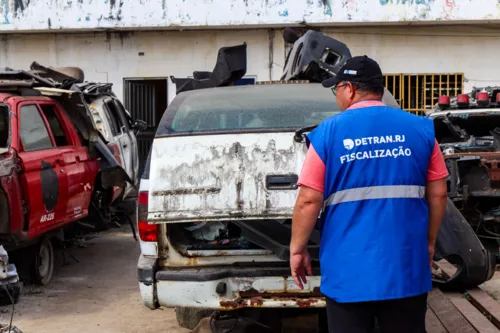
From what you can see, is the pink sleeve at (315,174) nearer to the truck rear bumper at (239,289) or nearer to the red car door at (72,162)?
the truck rear bumper at (239,289)

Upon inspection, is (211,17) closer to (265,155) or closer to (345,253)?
(265,155)

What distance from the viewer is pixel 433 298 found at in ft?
19.0

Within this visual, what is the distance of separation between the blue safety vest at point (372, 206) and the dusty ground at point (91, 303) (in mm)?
2901

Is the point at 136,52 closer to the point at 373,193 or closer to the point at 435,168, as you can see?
the point at 435,168

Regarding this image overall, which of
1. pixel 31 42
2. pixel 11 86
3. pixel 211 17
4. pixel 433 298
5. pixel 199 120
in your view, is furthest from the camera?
pixel 31 42

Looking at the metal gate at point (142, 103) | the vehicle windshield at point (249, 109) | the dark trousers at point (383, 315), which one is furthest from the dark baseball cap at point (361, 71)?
the metal gate at point (142, 103)

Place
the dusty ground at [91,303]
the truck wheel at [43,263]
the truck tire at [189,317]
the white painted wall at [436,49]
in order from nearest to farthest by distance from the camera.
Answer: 1. the truck tire at [189,317]
2. the dusty ground at [91,303]
3. the truck wheel at [43,263]
4. the white painted wall at [436,49]

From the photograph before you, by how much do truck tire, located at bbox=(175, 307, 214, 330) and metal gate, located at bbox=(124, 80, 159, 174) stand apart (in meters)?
9.55

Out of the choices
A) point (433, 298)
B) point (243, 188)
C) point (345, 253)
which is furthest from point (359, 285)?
point (433, 298)

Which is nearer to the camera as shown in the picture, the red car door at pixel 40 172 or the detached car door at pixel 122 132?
the red car door at pixel 40 172

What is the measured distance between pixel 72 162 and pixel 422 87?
8774mm

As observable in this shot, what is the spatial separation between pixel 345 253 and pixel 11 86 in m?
5.26

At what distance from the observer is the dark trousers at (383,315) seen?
10.5 feet

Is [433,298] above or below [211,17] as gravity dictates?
below
